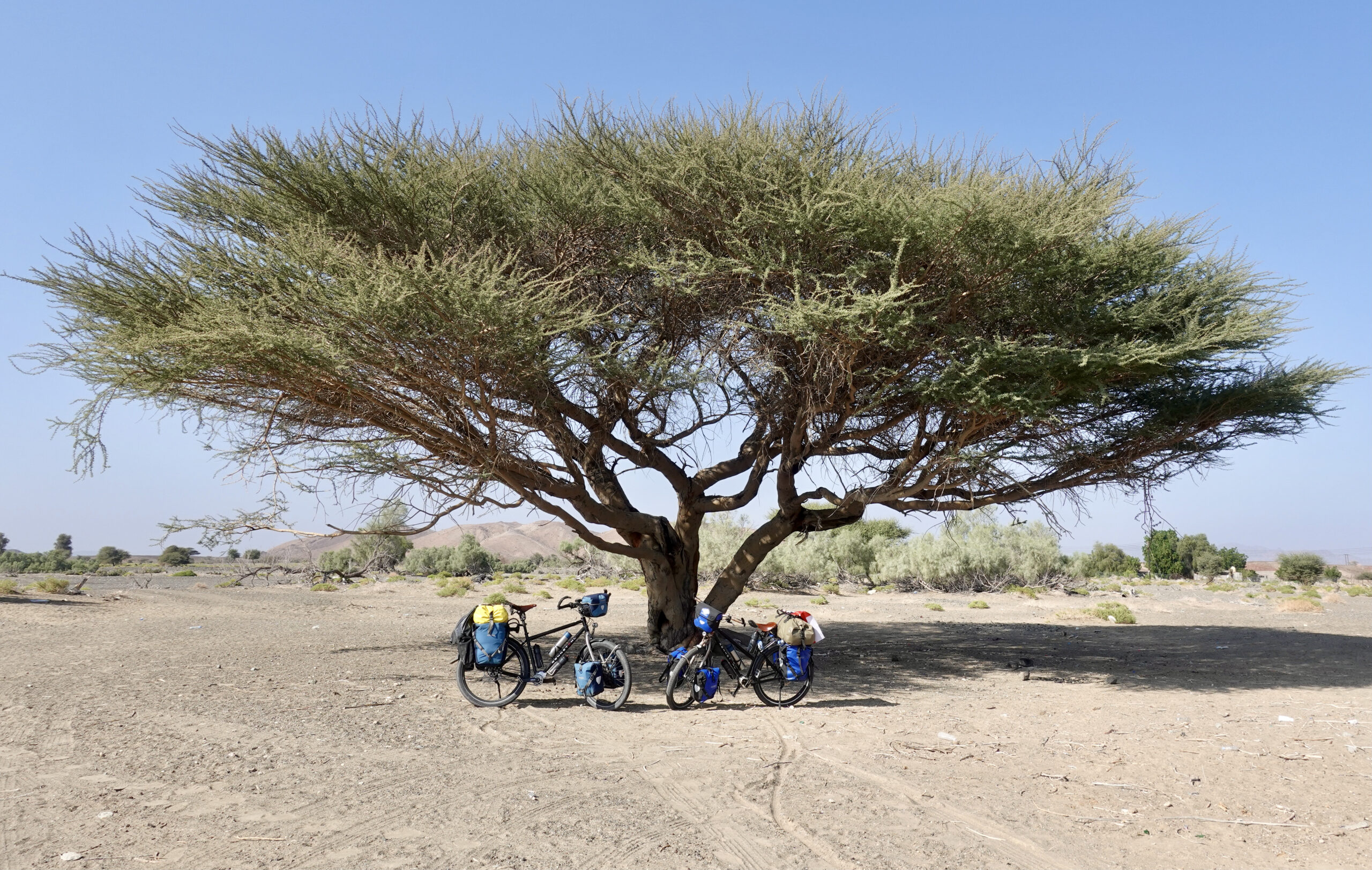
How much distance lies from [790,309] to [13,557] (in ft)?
161

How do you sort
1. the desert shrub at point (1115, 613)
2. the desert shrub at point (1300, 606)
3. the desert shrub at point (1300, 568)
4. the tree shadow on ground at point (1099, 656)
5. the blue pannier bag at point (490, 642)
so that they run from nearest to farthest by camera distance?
the blue pannier bag at point (490, 642), the tree shadow on ground at point (1099, 656), the desert shrub at point (1115, 613), the desert shrub at point (1300, 606), the desert shrub at point (1300, 568)

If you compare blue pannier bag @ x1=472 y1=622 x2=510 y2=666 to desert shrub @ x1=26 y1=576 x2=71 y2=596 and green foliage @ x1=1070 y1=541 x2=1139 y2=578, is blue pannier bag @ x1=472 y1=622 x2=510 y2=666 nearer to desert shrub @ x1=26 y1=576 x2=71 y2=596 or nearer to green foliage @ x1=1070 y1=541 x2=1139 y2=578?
desert shrub @ x1=26 y1=576 x2=71 y2=596

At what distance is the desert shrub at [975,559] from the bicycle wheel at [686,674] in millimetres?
24594

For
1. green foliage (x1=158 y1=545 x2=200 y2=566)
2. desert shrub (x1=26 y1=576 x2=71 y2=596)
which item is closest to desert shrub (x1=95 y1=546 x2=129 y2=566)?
green foliage (x1=158 y1=545 x2=200 y2=566)

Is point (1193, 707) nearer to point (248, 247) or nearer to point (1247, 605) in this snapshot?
point (248, 247)

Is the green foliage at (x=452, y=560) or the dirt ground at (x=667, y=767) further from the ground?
the green foliage at (x=452, y=560)

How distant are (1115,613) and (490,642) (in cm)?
1724

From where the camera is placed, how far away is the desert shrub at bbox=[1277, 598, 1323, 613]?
75.8 feet

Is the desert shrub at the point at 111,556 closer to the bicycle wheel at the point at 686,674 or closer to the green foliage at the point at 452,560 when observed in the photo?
the green foliage at the point at 452,560

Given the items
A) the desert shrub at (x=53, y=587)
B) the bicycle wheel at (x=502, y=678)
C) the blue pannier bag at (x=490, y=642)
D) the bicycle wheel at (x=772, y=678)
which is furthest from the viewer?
the desert shrub at (x=53, y=587)

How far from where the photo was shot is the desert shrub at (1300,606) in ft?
75.8

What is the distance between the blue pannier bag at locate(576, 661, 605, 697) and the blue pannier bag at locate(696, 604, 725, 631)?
3.57 ft

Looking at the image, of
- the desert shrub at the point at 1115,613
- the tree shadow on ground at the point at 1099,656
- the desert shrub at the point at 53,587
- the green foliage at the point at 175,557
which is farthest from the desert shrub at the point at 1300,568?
the green foliage at the point at 175,557

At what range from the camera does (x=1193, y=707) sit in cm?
920
